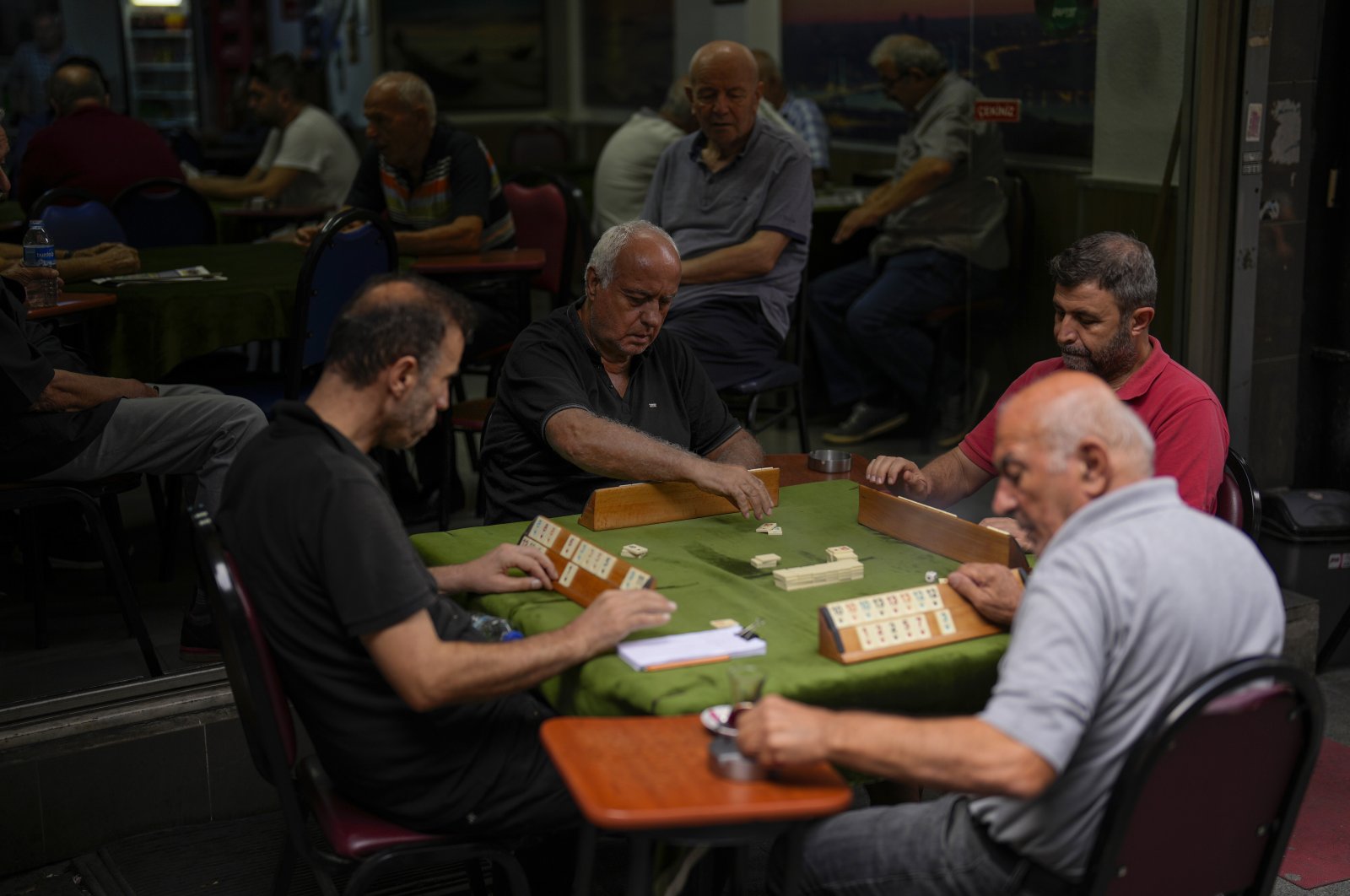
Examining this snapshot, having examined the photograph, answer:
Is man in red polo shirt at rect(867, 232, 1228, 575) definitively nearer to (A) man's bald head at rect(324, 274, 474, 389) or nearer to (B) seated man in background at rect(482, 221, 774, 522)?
(B) seated man in background at rect(482, 221, 774, 522)

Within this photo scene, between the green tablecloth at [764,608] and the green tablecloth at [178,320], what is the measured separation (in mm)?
1870

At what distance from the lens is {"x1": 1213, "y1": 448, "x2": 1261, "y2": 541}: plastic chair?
273 cm

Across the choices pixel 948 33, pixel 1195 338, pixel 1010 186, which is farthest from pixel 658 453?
pixel 948 33

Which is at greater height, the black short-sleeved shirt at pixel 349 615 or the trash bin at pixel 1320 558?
the black short-sleeved shirt at pixel 349 615

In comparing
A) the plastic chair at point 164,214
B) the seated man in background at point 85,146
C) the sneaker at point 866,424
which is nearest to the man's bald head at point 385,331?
the sneaker at point 866,424

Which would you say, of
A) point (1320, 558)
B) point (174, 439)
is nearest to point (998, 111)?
point (1320, 558)

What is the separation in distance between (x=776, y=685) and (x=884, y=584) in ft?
1.53

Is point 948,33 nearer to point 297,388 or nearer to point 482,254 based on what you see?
point 482,254

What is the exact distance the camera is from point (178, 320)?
4.17 metres

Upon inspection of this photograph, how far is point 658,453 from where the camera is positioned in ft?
9.14

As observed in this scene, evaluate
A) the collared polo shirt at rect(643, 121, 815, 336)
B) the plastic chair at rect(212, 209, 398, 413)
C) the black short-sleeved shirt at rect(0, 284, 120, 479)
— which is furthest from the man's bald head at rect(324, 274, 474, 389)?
the collared polo shirt at rect(643, 121, 815, 336)

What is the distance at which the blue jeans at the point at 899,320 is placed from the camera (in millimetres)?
5699

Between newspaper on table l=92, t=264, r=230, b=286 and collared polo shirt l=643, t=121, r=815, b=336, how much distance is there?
1493mm

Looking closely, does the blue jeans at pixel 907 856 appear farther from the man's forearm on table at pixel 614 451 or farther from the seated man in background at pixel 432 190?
the seated man in background at pixel 432 190
